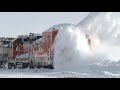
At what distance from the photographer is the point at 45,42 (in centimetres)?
975

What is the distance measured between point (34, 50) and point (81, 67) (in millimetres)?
1374
